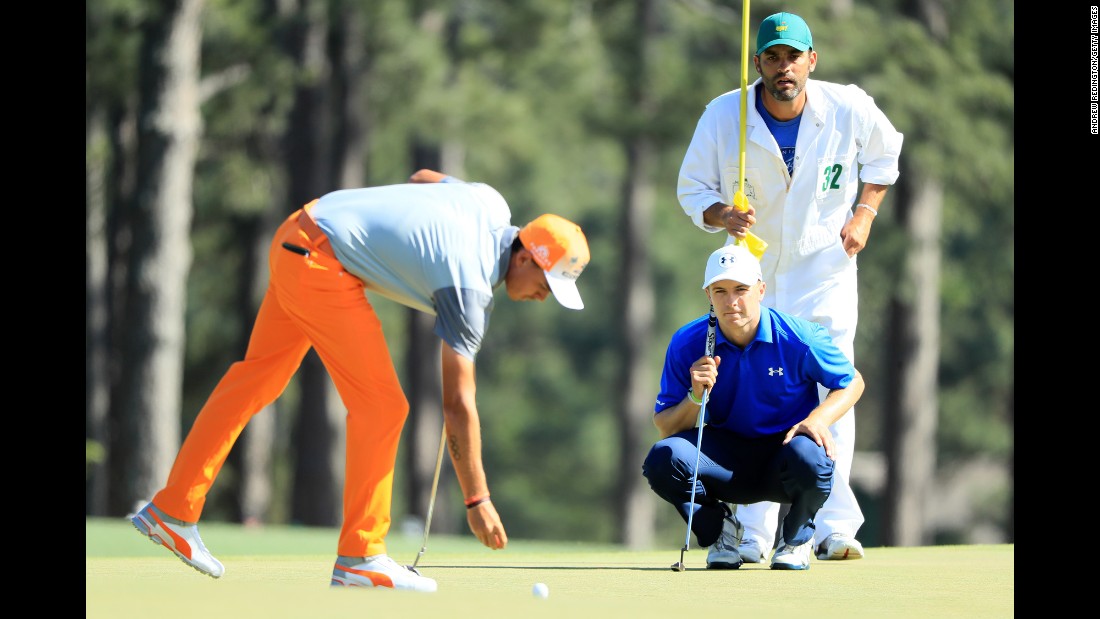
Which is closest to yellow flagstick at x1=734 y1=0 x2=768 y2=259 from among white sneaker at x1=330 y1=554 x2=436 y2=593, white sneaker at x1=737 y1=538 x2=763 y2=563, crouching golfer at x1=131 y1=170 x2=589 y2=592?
white sneaker at x1=737 y1=538 x2=763 y2=563

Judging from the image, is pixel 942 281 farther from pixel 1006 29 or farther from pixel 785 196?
pixel 785 196

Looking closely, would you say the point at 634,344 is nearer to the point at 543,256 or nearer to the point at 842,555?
the point at 842,555

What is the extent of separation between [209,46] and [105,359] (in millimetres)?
7934

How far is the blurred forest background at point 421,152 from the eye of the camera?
1852 centimetres

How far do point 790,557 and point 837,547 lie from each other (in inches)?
25.8

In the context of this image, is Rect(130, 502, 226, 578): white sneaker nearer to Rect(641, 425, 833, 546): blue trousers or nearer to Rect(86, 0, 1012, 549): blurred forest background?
Rect(641, 425, 833, 546): blue trousers

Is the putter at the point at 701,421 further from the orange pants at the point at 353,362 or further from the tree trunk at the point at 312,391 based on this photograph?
the tree trunk at the point at 312,391

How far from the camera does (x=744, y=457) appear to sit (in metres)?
7.50

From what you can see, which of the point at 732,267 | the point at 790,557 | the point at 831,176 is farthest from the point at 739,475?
the point at 831,176

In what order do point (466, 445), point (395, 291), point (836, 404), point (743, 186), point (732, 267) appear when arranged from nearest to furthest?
point (466, 445)
point (395, 291)
point (732, 267)
point (836, 404)
point (743, 186)

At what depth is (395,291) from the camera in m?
6.46

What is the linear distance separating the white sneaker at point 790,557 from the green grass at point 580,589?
75mm

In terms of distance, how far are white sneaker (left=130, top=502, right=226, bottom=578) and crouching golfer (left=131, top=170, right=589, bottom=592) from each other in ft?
2.19

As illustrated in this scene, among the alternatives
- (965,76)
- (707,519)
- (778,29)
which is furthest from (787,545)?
(965,76)
